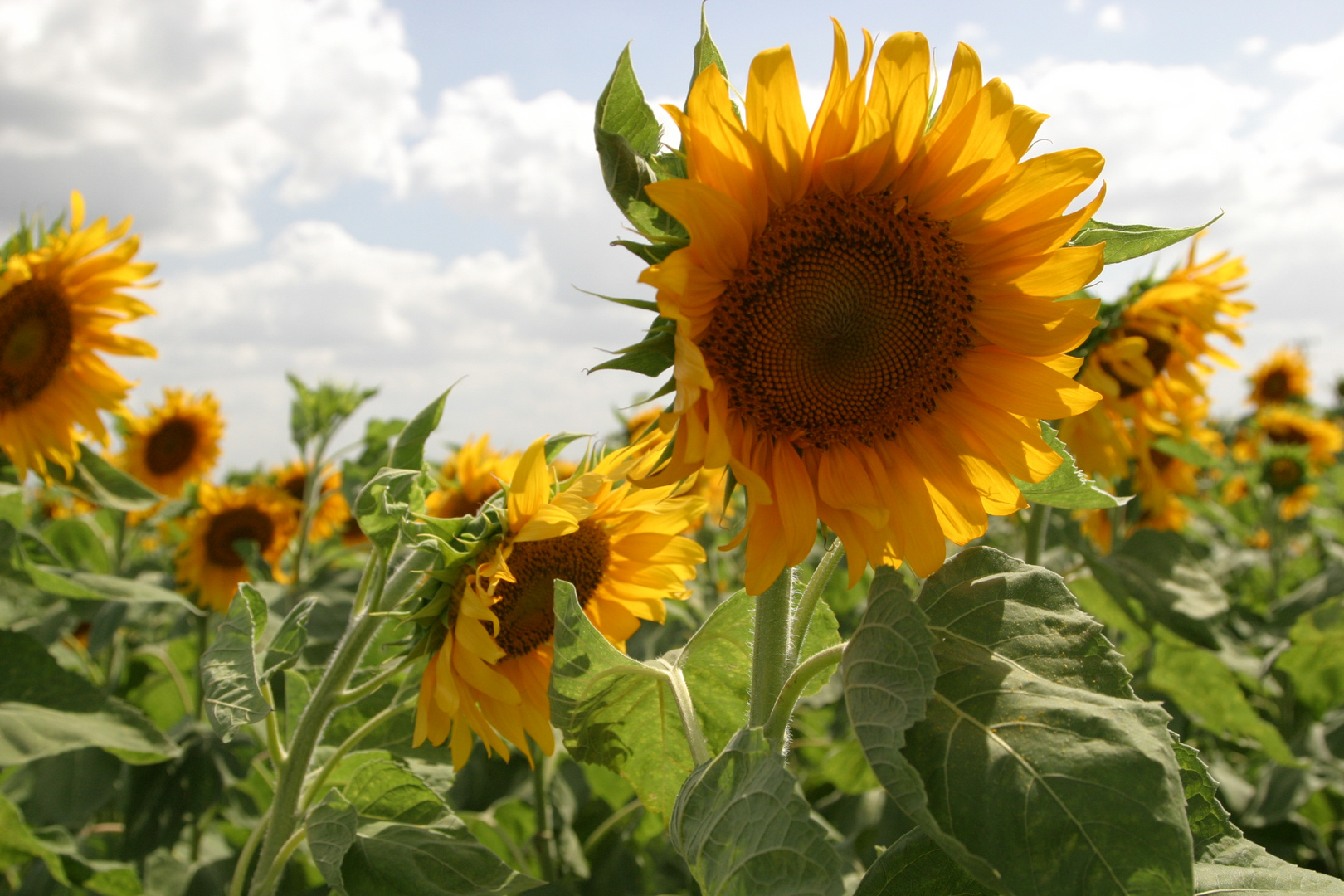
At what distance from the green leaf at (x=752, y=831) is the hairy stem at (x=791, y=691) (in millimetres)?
189

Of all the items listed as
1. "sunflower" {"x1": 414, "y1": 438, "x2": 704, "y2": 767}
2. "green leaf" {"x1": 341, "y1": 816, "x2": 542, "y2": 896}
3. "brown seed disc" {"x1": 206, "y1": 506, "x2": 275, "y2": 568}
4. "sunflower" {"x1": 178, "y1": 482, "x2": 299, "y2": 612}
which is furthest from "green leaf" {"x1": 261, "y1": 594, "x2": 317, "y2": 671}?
"brown seed disc" {"x1": 206, "y1": 506, "x2": 275, "y2": 568}

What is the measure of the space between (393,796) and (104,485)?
7.81ft

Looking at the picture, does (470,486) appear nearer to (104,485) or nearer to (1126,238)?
(104,485)

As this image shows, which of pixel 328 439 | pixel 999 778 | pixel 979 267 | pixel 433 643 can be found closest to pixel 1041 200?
pixel 979 267

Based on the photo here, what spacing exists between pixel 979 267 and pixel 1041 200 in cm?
13

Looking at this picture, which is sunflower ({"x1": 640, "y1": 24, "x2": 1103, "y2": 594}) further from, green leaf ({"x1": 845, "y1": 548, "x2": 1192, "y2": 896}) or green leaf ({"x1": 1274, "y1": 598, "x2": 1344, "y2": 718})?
green leaf ({"x1": 1274, "y1": 598, "x2": 1344, "y2": 718})

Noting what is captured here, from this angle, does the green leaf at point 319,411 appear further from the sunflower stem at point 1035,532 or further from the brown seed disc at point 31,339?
the sunflower stem at point 1035,532

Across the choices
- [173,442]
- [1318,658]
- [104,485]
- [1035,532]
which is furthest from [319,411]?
[1318,658]

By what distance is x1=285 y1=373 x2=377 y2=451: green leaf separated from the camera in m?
4.34

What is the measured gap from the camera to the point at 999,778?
1.05 m

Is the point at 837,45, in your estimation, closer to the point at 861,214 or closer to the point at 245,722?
the point at 861,214

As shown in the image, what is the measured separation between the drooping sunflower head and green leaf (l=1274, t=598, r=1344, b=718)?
4552 mm

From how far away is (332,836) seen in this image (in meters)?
1.54

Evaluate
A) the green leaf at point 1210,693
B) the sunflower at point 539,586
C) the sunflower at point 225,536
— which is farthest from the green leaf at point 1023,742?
the sunflower at point 225,536
